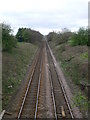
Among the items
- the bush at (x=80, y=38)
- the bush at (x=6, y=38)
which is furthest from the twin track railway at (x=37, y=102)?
the bush at (x=80, y=38)

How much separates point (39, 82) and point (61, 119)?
9006mm

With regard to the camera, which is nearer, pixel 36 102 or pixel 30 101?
pixel 36 102

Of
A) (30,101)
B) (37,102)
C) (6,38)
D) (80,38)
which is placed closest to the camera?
(37,102)

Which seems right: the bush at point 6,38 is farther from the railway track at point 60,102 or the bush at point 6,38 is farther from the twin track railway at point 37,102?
the railway track at point 60,102

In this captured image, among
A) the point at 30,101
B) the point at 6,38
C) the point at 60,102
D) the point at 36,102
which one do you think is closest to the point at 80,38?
the point at 6,38

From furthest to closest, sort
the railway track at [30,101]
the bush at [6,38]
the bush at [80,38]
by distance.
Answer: the bush at [80,38], the bush at [6,38], the railway track at [30,101]

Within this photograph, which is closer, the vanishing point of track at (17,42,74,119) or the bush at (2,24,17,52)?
the vanishing point of track at (17,42,74,119)

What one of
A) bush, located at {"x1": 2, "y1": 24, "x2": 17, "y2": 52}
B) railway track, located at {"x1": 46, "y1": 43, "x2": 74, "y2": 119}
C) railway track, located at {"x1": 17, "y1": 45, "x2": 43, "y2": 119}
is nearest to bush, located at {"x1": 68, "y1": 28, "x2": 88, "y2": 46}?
bush, located at {"x1": 2, "y1": 24, "x2": 17, "y2": 52}

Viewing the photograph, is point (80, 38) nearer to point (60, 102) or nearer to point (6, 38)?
point (6, 38)

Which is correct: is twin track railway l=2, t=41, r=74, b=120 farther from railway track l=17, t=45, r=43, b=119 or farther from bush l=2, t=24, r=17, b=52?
bush l=2, t=24, r=17, b=52

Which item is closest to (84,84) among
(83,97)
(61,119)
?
(83,97)

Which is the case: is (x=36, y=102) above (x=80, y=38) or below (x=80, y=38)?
below

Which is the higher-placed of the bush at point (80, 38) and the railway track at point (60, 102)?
the bush at point (80, 38)

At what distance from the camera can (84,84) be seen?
1959 centimetres
